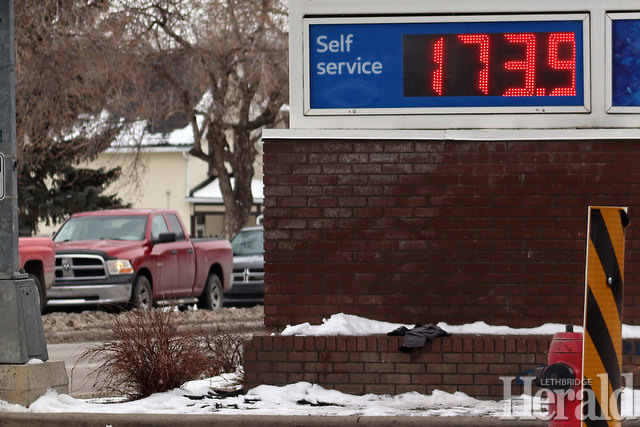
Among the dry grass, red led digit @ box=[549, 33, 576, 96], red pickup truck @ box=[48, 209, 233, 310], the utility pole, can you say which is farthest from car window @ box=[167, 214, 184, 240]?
red led digit @ box=[549, 33, 576, 96]

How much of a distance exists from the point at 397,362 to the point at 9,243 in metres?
3.25

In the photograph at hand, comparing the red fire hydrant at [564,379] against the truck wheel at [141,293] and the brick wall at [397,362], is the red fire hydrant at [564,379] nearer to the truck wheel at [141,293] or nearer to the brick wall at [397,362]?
the brick wall at [397,362]

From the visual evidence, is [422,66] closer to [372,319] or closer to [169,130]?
[372,319]

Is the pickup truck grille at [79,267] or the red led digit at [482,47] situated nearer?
the red led digit at [482,47]

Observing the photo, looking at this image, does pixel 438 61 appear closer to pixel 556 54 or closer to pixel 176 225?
pixel 556 54

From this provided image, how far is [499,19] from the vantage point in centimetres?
1015

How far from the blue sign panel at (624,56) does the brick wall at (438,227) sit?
0.39 m

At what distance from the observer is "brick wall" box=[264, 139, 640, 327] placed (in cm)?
1007

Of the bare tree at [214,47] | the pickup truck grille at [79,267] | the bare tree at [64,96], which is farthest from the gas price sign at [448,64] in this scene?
the bare tree at [214,47]

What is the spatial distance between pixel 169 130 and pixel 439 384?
4799 centimetres

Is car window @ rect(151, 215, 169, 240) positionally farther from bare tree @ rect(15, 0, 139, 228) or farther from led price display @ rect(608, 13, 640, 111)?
led price display @ rect(608, 13, 640, 111)

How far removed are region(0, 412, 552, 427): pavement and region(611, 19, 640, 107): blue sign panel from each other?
10.1ft

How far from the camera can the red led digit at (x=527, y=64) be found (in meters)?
10.0

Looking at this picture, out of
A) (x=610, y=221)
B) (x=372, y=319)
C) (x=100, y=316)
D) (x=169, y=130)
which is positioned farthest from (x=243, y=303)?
(x=169, y=130)
